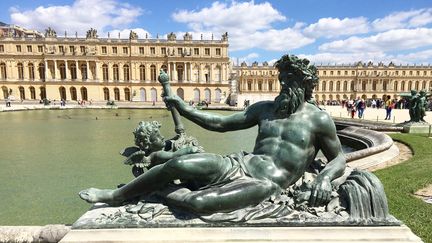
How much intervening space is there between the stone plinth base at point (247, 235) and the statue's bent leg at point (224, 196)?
0.17m

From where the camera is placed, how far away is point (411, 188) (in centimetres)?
529


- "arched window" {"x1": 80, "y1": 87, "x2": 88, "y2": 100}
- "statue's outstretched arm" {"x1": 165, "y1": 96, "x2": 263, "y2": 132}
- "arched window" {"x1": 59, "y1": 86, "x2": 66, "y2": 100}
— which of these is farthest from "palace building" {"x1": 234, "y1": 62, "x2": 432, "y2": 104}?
"statue's outstretched arm" {"x1": 165, "y1": 96, "x2": 263, "y2": 132}

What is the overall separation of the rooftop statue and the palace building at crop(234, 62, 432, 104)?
261 feet

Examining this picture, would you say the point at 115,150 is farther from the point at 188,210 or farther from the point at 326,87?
the point at 326,87

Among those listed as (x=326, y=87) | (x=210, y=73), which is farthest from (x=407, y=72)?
(x=210, y=73)

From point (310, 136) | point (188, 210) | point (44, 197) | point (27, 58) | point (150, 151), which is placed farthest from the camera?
point (27, 58)

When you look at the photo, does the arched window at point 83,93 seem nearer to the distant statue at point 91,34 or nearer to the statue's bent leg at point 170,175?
the distant statue at point 91,34

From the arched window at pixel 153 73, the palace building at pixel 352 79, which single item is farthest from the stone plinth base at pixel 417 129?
the palace building at pixel 352 79

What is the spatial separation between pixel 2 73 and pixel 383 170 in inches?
2690

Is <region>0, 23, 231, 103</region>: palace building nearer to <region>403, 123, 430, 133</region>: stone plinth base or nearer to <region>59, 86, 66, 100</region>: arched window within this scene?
<region>59, 86, 66, 100</region>: arched window

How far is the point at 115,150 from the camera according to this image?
431 inches

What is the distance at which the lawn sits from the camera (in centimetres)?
375

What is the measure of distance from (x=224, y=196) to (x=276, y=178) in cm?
54

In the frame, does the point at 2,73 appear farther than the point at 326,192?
Yes
